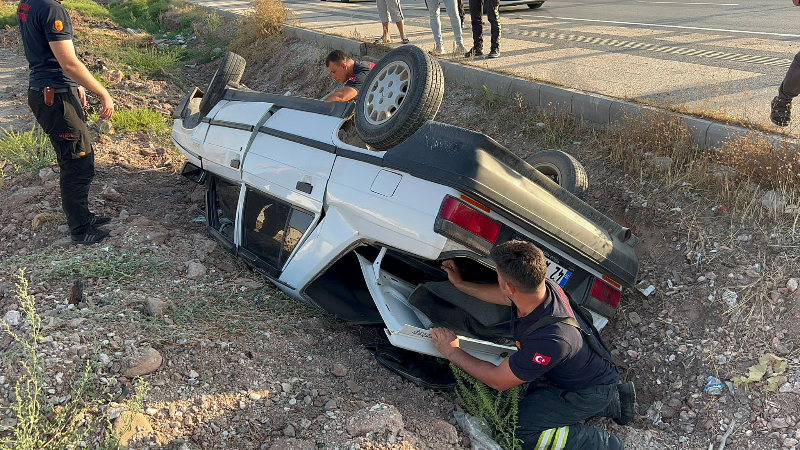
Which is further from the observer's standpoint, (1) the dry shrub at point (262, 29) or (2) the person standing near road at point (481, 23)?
(1) the dry shrub at point (262, 29)

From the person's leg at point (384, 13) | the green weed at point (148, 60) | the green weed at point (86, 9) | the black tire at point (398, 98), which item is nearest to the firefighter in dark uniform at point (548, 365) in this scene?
the black tire at point (398, 98)

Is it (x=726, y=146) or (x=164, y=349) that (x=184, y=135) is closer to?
(x=164, y=349)

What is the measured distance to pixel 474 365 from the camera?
2.97m

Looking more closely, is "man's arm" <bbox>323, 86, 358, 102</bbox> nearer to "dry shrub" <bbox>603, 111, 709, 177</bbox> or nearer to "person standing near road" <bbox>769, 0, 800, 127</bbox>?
"dry shrub" <bbox>603, 111, 709, 177</bbox>

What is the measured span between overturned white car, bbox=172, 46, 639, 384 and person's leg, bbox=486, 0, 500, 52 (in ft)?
11.5

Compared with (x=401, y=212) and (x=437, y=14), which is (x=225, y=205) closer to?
(x=401, y=212)

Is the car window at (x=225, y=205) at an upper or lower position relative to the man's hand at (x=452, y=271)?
lower

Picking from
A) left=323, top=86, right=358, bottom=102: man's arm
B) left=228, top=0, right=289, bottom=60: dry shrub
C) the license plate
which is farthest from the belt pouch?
left=228, top=0, right=289, bottom=60: dry shrub

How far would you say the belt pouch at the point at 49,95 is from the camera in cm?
419

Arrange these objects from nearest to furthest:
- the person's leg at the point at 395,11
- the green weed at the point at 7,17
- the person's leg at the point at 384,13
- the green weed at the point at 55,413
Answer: the green weed at the point at 55,413 < the person's leg at the point at 395,11 < the person's leg at the point at 384,13 < the green weed at the point at 7,17

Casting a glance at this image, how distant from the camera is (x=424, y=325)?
3326 millimetres

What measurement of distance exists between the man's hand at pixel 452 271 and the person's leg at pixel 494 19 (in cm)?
468

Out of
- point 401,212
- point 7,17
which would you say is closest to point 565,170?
point 401,212

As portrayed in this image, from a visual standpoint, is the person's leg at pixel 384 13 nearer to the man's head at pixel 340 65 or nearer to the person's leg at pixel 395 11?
the person's leg at pixel 395 11
